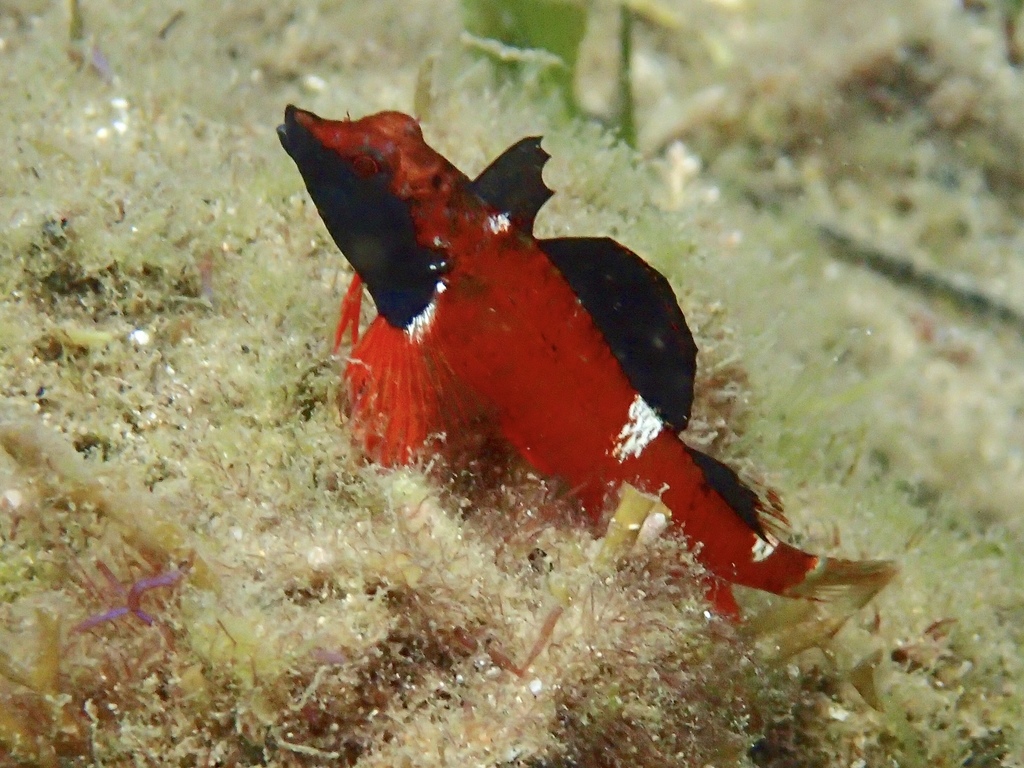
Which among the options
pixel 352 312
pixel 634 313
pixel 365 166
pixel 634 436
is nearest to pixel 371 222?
pixel 365 166

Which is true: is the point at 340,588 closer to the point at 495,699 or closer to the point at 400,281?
the point at 495,699

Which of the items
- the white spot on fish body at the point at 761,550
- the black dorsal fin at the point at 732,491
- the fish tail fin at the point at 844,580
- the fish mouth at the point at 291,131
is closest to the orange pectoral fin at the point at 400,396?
the fish mouth at the point at 291,131

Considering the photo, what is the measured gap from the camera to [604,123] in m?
5.14

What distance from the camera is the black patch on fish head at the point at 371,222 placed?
86.9 inches

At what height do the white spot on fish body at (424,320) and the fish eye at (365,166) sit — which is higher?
the fish eye at (365,166)

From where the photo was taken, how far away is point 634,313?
225 cm

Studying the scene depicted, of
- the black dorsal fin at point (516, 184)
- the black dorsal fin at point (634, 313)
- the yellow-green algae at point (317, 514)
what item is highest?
the black dorsal fin at point (516, 184)

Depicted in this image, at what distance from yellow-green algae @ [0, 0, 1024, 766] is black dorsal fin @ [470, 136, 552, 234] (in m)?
0.70

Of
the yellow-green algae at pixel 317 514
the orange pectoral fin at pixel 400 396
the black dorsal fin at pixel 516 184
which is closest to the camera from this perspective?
the yellow-green algae at pixel 317 514

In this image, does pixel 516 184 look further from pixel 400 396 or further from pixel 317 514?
pixel 317 514

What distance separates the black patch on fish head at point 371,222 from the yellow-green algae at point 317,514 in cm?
31

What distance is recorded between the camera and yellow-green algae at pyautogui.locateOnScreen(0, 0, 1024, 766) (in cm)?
169

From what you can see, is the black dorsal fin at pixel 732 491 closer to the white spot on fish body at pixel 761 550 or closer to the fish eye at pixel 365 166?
the white spot on fish body at pixel 761 550

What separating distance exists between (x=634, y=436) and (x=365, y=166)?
113cm
